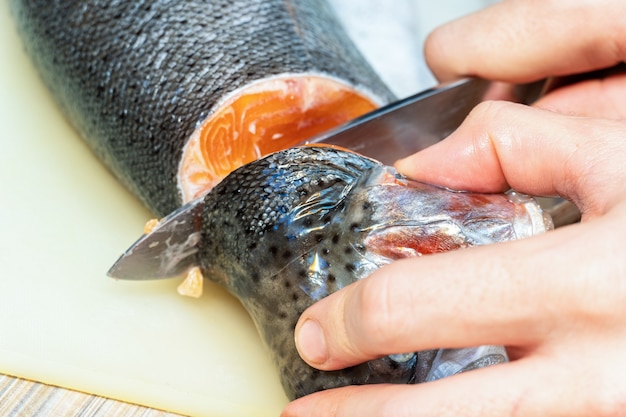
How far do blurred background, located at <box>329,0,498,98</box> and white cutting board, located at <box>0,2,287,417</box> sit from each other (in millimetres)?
939

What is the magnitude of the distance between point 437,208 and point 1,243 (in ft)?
3.30

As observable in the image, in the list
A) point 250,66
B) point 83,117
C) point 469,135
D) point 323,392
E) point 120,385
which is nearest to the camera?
point 323,392

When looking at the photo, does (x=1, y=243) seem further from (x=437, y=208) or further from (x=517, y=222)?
(x=517, y=222)

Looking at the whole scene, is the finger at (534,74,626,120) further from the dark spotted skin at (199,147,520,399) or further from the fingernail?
the fingernail

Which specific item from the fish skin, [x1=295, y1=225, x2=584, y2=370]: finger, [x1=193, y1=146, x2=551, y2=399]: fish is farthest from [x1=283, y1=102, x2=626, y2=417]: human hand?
the fish skin

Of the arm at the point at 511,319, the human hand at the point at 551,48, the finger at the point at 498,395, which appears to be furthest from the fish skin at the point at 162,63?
the finger at the point at 498,395

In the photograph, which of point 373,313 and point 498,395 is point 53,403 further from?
point 498,395

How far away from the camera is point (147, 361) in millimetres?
1410

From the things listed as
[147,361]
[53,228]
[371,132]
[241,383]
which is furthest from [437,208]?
[53,228]

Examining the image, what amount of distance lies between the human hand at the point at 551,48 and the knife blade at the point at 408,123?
7 cm

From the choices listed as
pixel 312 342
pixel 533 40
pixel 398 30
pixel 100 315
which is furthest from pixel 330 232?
pixel 398 30

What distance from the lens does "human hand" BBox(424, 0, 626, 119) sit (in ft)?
4.91

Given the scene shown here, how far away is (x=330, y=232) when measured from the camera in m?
1.13

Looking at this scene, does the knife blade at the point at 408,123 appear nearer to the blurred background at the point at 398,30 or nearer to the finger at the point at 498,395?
the blurred background at the point at 398,30
